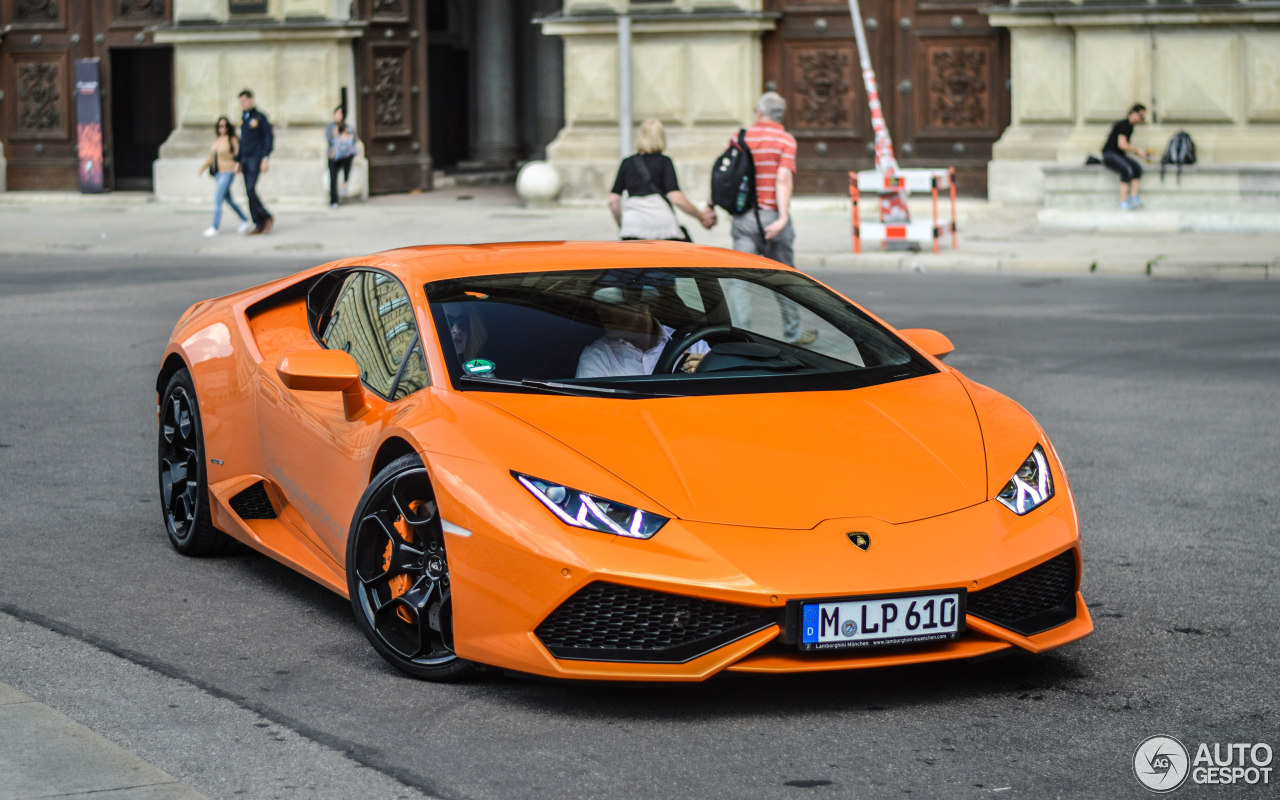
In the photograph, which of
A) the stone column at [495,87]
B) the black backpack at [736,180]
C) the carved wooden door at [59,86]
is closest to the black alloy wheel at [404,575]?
the black backpack at [736,180]

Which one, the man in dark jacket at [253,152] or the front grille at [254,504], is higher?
the man in dark jacket at [253,152]

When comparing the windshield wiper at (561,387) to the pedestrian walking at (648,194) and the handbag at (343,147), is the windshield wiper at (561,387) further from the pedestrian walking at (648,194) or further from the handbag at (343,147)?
the handbag at (343,147)

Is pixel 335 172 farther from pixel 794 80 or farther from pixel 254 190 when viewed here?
pixel 794 80

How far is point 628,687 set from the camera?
15.8ft

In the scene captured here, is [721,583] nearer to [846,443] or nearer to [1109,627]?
[846,443]

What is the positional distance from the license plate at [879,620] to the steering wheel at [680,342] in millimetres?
1349

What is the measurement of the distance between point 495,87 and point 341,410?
3205 centimetres

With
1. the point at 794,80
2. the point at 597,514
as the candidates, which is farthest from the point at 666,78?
the point at 597,514

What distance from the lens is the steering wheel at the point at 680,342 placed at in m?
5.92

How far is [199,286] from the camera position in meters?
19.0

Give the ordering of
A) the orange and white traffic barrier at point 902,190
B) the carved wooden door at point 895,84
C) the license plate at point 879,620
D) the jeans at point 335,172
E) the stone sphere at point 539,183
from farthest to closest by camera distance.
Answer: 1. the jeans at point 335,172
2. the stone sphere at point 539,183
3. the carved wooden door at point 895,84
4. the orange and white traffic barrier at point 902,190
5. the license plate at point 879,620

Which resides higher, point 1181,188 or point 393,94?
point 393,94

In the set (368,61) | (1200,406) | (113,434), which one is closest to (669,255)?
(113,434)
